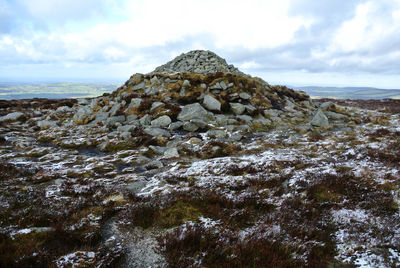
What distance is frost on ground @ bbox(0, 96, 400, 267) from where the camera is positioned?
4293 mm

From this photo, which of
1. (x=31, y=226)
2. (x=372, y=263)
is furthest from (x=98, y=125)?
(x=372, y=263)

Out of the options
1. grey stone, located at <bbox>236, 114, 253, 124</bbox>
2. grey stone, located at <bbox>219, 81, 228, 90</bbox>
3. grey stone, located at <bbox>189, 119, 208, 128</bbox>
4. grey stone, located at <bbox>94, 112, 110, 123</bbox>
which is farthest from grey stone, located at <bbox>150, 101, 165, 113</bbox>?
grey stone, located at <bbox>236, 114, 253, 124</bbox>

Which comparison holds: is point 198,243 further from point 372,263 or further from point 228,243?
point 372,263

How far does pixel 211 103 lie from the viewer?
2269 centimetres

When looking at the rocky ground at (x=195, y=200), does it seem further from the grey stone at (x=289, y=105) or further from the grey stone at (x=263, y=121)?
the grey stone at (x=289, y=105)

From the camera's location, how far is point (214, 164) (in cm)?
1109

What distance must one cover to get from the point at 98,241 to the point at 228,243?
302 cm

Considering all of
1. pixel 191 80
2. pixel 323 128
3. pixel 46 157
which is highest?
pixel 191 80

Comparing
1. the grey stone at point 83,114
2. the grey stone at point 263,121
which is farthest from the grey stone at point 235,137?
the grey stone at point 83,114

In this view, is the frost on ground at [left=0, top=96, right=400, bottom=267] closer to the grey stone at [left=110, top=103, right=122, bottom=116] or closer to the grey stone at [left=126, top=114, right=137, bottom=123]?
the grey stone at [left=126, top=114, right=137, bottom=123]

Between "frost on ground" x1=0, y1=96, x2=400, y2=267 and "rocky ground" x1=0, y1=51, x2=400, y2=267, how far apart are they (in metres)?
0.03

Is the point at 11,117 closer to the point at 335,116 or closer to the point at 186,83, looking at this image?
the point at 186,83

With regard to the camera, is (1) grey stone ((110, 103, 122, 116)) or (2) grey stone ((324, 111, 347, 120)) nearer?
(1) grey stone ((110, 103, 122, 116))

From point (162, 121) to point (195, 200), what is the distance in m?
14.0
